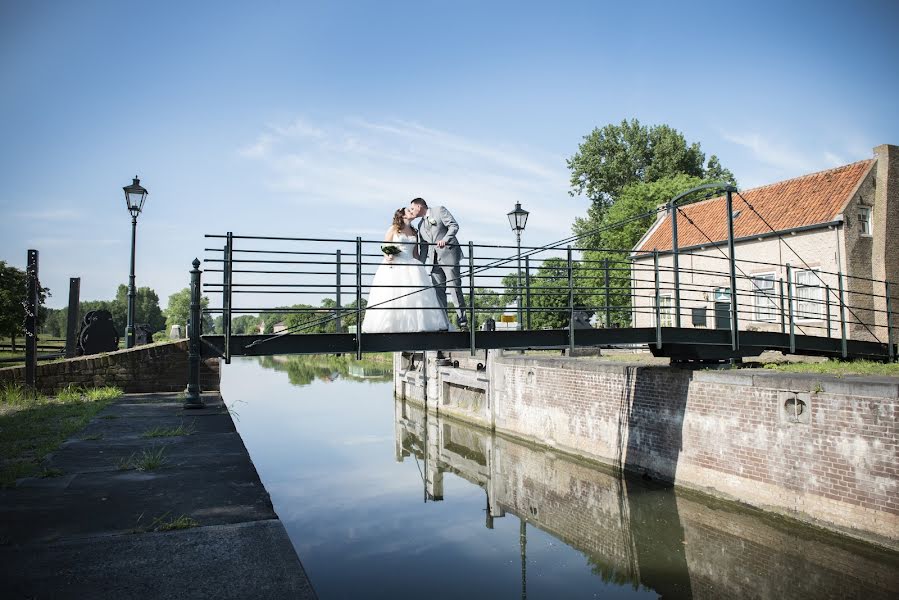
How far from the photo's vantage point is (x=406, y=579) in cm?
723

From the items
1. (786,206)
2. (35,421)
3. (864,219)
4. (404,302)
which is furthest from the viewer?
(786,206)

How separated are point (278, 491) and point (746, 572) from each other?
25.0 feet

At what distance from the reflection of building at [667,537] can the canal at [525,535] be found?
2 cm

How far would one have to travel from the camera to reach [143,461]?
17.9ft

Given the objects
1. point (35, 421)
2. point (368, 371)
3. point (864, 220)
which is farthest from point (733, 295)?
point (368, 371)

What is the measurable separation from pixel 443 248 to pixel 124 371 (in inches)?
237

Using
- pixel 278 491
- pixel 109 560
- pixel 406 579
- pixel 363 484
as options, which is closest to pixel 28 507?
pixel 109 560

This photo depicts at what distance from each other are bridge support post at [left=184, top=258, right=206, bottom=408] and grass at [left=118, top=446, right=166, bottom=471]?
2269 millimetres

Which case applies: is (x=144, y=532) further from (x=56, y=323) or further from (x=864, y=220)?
(x=56, y=323)

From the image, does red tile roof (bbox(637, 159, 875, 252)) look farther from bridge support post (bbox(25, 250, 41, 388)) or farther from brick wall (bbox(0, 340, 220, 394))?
bridge support post (bbox(25, 250, 41, 388))

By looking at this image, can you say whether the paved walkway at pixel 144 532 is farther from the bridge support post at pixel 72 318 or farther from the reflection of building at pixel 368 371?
the reflection of building at pixel 368 371

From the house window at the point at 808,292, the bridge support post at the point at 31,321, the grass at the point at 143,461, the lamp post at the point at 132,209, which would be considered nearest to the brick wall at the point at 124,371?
the bridge support post at the point at 31,321

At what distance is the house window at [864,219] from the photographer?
18984 millimetres

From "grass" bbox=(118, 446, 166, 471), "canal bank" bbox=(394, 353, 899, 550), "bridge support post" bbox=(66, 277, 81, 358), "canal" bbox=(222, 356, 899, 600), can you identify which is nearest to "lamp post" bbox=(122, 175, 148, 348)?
"canal" bbox=(222, 356, 899, 600)
